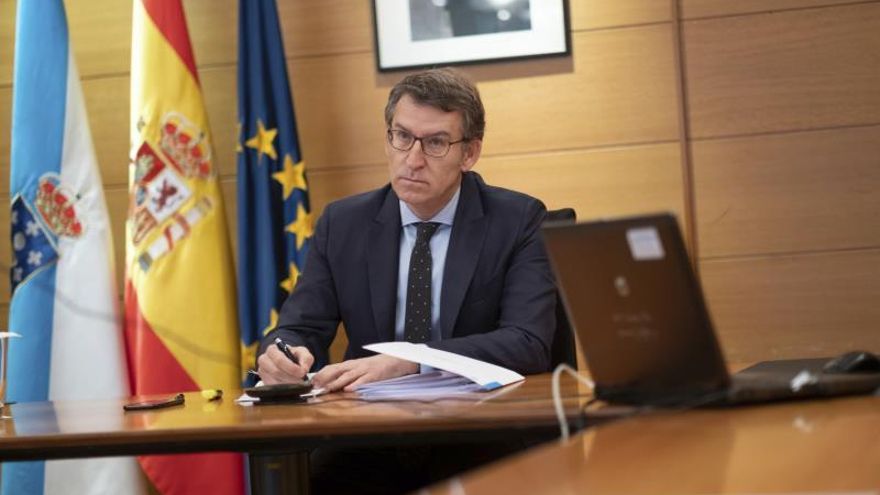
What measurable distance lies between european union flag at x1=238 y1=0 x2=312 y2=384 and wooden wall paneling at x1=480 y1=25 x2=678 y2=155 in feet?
2.34

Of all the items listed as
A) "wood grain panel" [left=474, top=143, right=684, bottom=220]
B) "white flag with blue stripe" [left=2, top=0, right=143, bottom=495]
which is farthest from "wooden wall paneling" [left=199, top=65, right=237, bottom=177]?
"wood grain panel" [left=474, top=143, right=684, bottom=220]

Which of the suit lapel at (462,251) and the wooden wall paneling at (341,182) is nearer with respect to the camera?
the suit lapel at (462,251)

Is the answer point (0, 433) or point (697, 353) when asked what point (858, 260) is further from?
point (0, 433)

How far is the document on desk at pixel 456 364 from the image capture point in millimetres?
2482

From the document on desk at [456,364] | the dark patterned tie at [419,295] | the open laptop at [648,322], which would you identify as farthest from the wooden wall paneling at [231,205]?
the open laptop at [648,322]

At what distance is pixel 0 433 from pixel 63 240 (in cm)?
188

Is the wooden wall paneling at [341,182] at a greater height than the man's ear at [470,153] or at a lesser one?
lesser

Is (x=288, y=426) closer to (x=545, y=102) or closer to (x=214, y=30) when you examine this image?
(x=545, y=102)

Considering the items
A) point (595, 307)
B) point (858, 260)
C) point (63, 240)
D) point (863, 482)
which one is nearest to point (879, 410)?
point (595, 307)

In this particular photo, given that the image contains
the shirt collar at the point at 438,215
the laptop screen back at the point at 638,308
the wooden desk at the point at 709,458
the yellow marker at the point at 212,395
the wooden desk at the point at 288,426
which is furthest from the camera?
the shirt collar at the point at 438,215

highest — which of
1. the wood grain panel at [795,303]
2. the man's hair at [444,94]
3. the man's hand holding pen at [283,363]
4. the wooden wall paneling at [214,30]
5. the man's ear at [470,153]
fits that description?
the wooden wall paneling at [214,30]

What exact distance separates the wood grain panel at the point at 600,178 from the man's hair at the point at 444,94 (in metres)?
1.21

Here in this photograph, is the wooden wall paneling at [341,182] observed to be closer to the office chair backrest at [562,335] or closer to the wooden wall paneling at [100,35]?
the wooden wall paneling at [100,35]

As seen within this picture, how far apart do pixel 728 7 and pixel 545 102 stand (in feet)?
2.33
